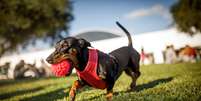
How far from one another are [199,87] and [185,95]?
1414 mm

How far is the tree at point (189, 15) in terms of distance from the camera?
141 feet

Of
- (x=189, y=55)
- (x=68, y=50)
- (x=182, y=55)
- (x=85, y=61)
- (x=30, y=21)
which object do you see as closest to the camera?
(x=68, y=50)

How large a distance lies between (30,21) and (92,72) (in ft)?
84.6

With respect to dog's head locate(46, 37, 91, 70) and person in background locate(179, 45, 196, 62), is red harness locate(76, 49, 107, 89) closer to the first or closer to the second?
dog's head locate(46, 37, 91, 70)

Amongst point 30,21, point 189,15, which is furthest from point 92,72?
point 189,15

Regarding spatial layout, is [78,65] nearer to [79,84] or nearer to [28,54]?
[79,84]

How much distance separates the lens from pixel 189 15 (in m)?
43.7

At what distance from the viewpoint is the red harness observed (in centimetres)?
802

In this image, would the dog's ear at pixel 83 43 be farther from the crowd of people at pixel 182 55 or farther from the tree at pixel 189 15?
the tree at pixel 189 15

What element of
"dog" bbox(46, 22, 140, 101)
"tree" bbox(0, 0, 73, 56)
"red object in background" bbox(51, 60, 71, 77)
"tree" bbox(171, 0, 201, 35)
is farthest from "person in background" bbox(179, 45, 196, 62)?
"red object in background" bbox(51, 60, 71, 77)

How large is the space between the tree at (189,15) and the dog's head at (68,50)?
36617 millimetres

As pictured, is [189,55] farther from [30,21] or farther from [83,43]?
[83,43]

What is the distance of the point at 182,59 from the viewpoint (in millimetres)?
36969

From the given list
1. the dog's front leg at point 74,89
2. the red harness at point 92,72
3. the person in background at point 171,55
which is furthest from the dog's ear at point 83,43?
the person in background at point 171,55
